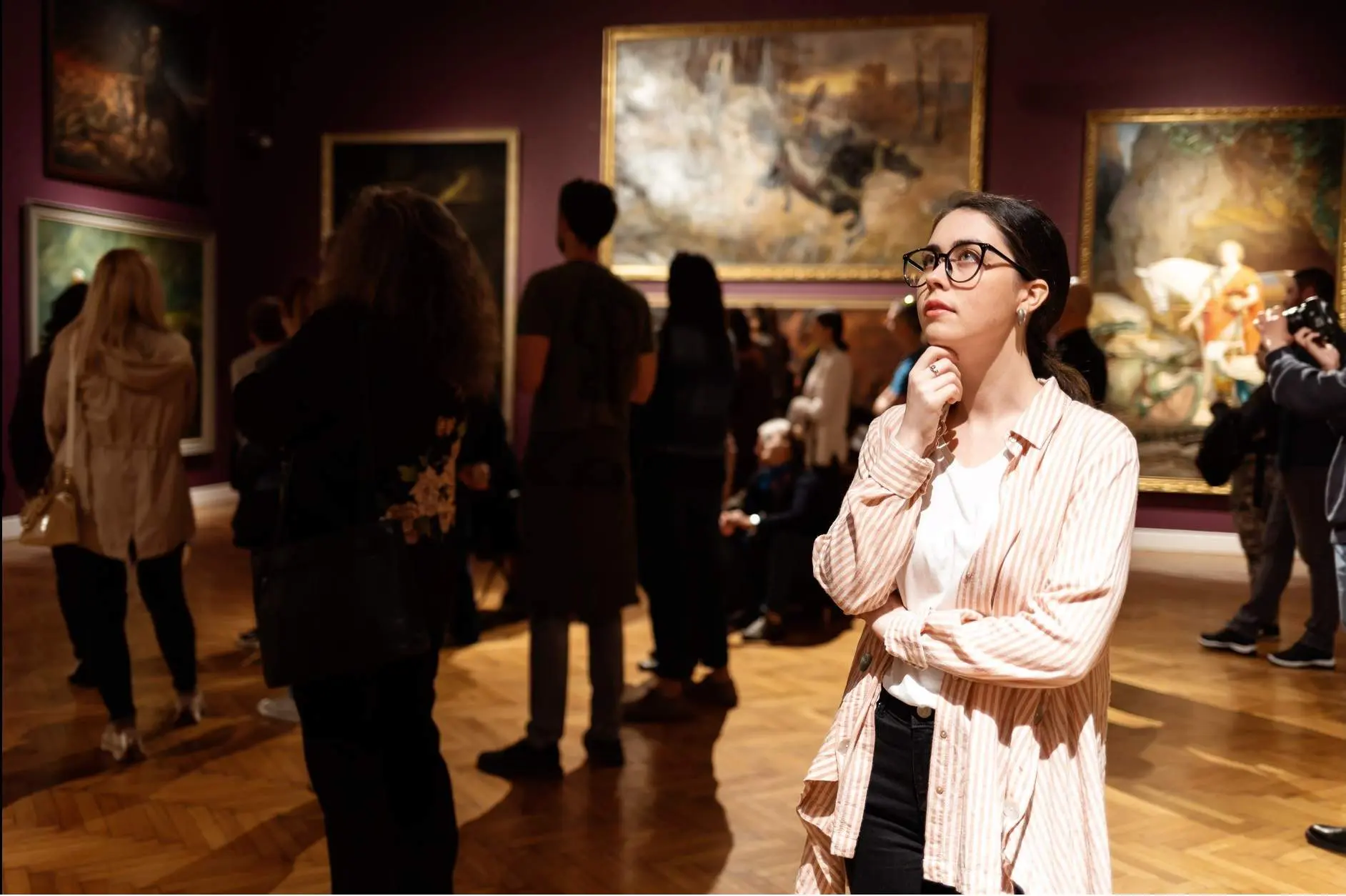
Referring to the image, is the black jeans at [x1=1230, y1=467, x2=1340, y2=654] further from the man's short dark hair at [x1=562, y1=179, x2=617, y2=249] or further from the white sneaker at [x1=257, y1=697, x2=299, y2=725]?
the white sneaker at [x1=257, y1=697, x2=299, y2=725]

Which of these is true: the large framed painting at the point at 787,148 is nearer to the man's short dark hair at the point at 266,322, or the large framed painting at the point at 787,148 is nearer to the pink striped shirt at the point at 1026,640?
the man's short dark hair at the point at 266,322

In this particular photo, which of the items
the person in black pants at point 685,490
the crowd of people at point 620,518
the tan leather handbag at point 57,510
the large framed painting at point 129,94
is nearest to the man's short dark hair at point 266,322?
the crowd of people at point 620,518

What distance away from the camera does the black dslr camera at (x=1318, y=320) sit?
298 cm

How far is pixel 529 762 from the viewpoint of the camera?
4.35 meters

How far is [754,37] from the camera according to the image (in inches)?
400

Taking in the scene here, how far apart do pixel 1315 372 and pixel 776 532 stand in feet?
12.4

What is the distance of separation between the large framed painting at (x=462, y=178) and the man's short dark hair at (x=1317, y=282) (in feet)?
25.5

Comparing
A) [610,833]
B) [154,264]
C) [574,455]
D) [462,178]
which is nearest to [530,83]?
[462,178]

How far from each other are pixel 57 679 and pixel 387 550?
12.0 feet

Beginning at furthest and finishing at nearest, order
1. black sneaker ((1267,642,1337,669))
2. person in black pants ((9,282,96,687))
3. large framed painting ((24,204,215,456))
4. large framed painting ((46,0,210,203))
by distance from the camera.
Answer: large framed painting ((46,0,210,203))
large framed painting ((24,204,215,456))
person in black pants ((9,282,96,687))
black sneaker ((1267,642,1337,669))

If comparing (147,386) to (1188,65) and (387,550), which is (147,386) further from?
(1188,65)

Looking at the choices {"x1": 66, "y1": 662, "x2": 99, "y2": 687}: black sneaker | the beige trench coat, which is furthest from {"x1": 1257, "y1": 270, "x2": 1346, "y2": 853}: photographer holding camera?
{"x1": 66, "y1": 662, "x2": 99, "y2": 687}: black sneaker

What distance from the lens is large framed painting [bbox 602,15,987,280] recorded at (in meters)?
9.98

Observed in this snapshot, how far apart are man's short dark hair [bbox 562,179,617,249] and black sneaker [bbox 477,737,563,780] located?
1.76 m
